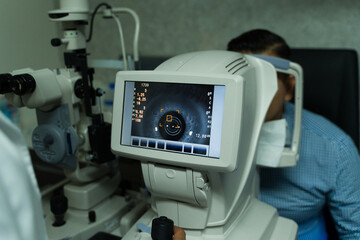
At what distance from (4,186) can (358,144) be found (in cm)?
152

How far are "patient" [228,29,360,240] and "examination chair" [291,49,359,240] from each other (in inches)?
9.4

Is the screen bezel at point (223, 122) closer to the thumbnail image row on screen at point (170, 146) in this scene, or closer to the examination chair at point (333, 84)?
the thumbnail image row on screen at point (170, 146)

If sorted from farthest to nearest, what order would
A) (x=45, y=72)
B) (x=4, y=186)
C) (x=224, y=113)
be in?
(x=45, y=72), (x=224, y=113), (x=4, y=186)

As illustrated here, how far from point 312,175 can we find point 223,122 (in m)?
0.72

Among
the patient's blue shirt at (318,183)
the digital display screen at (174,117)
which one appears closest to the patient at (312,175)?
the patient's blue shirt at (318,183)

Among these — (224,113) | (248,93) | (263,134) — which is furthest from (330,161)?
(224,113)

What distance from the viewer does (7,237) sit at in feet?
1.23

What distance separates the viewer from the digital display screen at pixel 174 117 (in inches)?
26.4

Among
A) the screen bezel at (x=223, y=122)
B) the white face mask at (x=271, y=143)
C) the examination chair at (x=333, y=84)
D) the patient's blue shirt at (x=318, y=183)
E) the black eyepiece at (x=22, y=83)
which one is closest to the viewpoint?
the screen bezel at (x=223, y=122)

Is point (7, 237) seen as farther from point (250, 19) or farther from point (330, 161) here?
point (250, 19)

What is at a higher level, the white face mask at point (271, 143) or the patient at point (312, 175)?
the white face mask at point (271, 143)

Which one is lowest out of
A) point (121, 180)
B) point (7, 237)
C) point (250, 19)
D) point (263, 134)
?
point (121, 180)

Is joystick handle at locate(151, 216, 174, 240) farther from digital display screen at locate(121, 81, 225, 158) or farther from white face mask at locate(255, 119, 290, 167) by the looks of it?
white face mask at locate(255, 119, 290, 167)

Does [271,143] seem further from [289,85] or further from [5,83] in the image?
[5,83]
